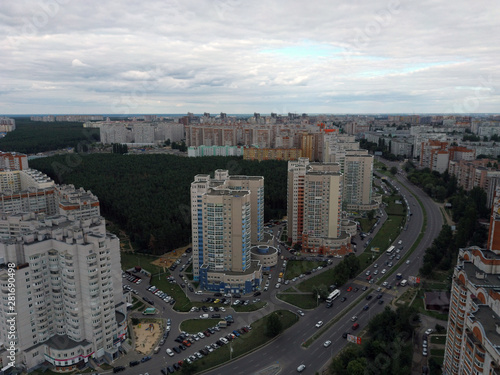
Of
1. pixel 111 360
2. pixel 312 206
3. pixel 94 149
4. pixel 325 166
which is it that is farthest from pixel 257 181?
pixel 94 149

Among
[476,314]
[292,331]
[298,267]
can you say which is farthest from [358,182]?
[476,314]

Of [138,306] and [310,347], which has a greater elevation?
[138,306]

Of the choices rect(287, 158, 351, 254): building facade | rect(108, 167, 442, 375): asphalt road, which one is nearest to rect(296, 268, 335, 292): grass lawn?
rect(108, 167, 442, 375): asphalt road

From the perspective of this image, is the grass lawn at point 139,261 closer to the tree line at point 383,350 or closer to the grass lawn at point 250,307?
the grass lawn at point 250,307

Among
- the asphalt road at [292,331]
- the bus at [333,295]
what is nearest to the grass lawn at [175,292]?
the asphalt road at [292,331]

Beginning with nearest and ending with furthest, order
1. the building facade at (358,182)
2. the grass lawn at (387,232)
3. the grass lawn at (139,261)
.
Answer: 1. the grass lawn at (139,261)
2. the grass lawn at (387,232)
3. the building facade at (358,182)

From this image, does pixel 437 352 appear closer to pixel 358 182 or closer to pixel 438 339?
pixel 438 339
